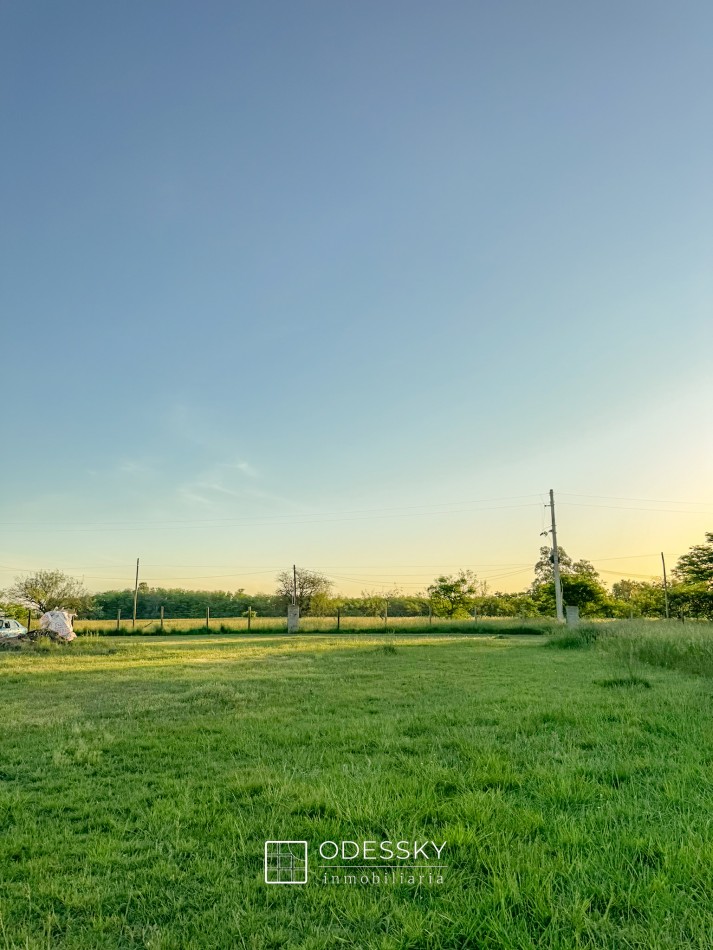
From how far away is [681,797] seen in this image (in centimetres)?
363

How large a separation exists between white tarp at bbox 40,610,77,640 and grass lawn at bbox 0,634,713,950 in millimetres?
18588

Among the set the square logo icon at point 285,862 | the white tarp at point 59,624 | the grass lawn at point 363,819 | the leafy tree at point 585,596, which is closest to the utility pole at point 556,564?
the leafy tree at point 585,596

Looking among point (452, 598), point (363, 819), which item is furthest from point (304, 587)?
point (363, 819)

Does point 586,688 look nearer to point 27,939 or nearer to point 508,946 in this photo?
point 508,946

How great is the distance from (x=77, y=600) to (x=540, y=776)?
5958 centimetres

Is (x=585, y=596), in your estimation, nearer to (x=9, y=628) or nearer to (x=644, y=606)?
(x=644, y=606)

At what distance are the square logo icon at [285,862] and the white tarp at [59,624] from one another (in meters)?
23.3

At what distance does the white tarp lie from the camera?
2364 centimetres

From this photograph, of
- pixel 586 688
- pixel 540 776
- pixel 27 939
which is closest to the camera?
pixel 27 939

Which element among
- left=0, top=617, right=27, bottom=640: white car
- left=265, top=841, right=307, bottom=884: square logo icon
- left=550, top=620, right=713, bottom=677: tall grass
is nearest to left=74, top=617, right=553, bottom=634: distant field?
left=0, top=617, right=27, bottom=640: white car

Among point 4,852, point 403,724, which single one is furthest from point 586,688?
point 4,852

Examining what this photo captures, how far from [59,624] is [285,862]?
82.2 feet

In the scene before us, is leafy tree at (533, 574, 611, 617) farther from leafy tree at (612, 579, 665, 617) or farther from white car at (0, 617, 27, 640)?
white car at (0, 617, 27, 640)

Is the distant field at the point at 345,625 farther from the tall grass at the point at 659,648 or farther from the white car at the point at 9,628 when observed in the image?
the tall grass at the point at 659,648
